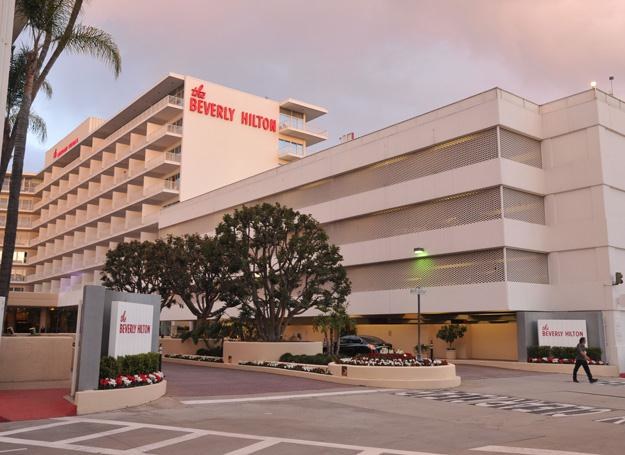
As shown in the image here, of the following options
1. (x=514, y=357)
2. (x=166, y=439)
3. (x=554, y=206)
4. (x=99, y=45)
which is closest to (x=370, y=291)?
(x=514, y=357)

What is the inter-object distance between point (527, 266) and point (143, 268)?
79.2 feet

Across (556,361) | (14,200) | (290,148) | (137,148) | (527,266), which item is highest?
(290,148)

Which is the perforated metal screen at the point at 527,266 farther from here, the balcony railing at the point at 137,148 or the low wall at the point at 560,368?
the balcony railing at the point at 137,148

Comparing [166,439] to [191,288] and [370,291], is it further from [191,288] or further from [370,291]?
[370,291]

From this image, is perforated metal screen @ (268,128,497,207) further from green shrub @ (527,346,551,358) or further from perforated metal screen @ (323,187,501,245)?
green shrub @ (527,346,551,358)

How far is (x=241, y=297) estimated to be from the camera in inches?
1169

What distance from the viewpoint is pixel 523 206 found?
33031 millimetres

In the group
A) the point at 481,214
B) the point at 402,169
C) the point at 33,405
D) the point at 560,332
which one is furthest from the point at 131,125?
the point at 33,405

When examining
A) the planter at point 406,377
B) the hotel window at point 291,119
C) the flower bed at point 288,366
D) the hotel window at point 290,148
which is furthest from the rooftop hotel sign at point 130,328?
the hotel window at point 291,119

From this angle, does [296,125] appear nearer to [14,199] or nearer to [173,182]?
[173,182]

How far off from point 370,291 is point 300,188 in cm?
1054

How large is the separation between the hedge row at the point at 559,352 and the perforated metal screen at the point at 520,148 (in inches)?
399

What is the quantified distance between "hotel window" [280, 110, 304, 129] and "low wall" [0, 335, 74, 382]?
5049cm

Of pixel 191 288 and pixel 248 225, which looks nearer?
pixel 248 225
